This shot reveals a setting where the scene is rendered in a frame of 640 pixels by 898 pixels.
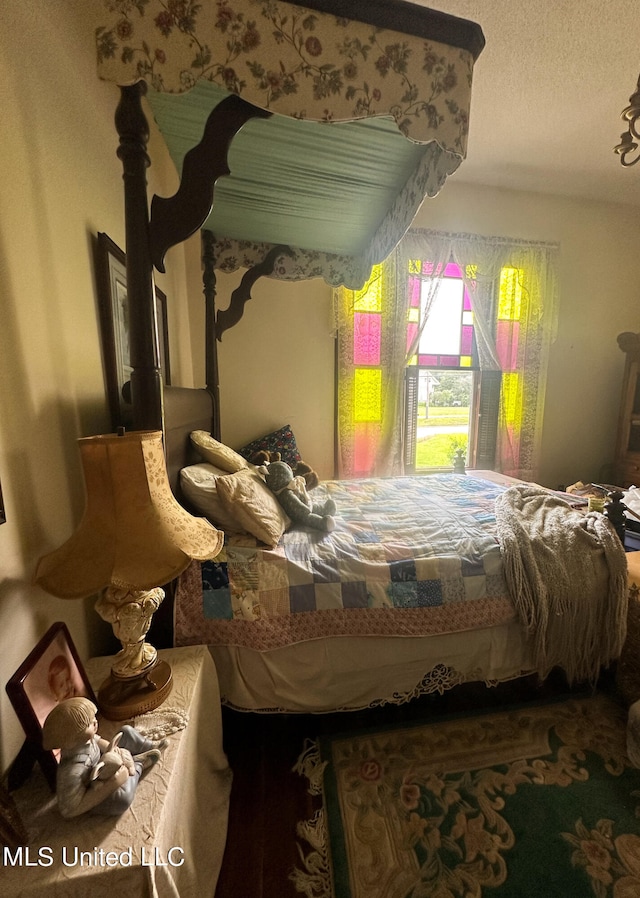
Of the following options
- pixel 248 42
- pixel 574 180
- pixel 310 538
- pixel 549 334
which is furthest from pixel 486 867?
pixel 574 180

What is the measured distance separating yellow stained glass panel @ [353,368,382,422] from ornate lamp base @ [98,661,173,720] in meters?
2.49

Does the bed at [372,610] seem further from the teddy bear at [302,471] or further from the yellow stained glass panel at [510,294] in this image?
the yellow stained glass panel at [510,294]

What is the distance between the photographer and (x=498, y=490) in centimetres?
231

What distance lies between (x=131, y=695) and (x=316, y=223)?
2.16m

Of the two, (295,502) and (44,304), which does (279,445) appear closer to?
(295,502)

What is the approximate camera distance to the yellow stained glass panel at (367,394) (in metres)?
3.13

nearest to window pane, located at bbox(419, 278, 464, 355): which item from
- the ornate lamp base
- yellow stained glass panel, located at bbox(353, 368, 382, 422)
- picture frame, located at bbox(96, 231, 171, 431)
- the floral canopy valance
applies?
yellow stained glass panel, located at bbox(353, 368, 382, 422)

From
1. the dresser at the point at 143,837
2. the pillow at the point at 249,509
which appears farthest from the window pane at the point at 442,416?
the dresser at the point at 143,837

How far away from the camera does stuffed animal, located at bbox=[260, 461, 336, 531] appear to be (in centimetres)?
157

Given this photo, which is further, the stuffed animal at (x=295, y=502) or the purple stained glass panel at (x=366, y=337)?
the purple stained glass panel at (x=366, y=337)

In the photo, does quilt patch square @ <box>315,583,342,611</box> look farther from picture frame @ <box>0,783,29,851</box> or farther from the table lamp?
picture frame @ <box>0,783,29,851</box>

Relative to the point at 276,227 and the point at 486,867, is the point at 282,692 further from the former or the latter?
the point at 276,227

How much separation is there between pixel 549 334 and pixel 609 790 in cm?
327

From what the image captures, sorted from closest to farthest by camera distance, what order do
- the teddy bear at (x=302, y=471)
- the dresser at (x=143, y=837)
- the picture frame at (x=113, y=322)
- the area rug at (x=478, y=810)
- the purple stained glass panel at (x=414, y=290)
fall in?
the dresser at (x=143, y=837) < the area rug at (x=478, y=810) < the picture frame at (x=113, y=322) < the teddy bear at (x=302, y=471) < the purple stained glass panel at (x=414, y=290)
